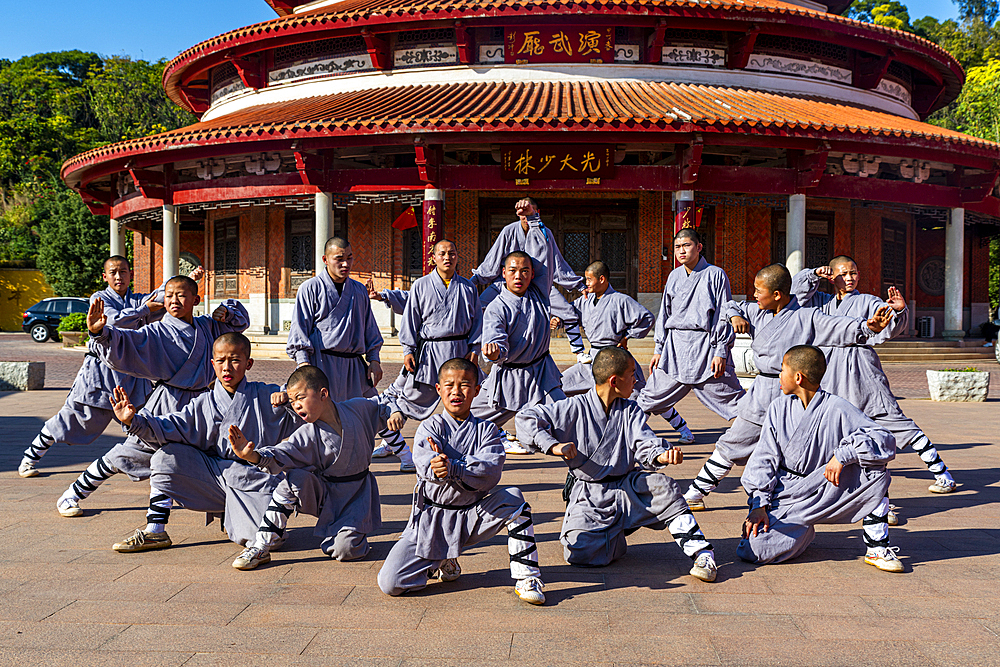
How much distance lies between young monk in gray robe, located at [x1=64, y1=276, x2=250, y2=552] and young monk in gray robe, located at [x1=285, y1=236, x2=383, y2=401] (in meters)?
0.56

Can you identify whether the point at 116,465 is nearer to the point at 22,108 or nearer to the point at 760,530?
the point at 760,530

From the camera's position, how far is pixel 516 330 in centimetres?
628

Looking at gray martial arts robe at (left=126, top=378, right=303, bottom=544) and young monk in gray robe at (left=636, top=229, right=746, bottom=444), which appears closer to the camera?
gray martial arts robe at (left=126, top=378, right=303, bottom=544)

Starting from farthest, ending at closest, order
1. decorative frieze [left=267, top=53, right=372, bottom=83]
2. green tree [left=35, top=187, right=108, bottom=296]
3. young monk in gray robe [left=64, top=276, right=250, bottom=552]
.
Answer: green tree [left=35, top=187, right=108, bottom=296] < decorative frieze [left=267, top=53, right=372, bottom=83] < young monk in gray robe [left=64, top=276, right=250, bottom=552]

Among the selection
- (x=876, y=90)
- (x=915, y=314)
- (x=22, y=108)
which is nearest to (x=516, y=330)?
(x=876, y=90)

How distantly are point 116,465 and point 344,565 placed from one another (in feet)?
5.51

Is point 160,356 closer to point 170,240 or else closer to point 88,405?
point 88,405

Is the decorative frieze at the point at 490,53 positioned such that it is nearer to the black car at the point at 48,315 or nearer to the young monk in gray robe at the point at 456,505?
the young monk in gray robe at the point at 456,505

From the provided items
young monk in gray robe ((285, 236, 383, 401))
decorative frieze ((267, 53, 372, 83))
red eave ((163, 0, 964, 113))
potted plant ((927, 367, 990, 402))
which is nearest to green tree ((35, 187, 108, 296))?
red eave ((163, 0, 964, 113))

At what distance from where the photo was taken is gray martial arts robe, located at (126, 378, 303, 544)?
413 centimetres

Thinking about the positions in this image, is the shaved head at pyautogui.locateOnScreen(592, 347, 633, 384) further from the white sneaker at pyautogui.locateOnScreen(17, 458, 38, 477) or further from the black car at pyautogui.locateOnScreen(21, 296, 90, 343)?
the black car at pyautogui.locateOnScreen(21, 296, 90, 343)

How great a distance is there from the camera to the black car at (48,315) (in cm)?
2397

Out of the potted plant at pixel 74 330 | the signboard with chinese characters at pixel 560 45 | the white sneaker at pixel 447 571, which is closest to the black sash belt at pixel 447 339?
the white sneaker at pixel 447 571

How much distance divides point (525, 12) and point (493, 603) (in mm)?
13719
